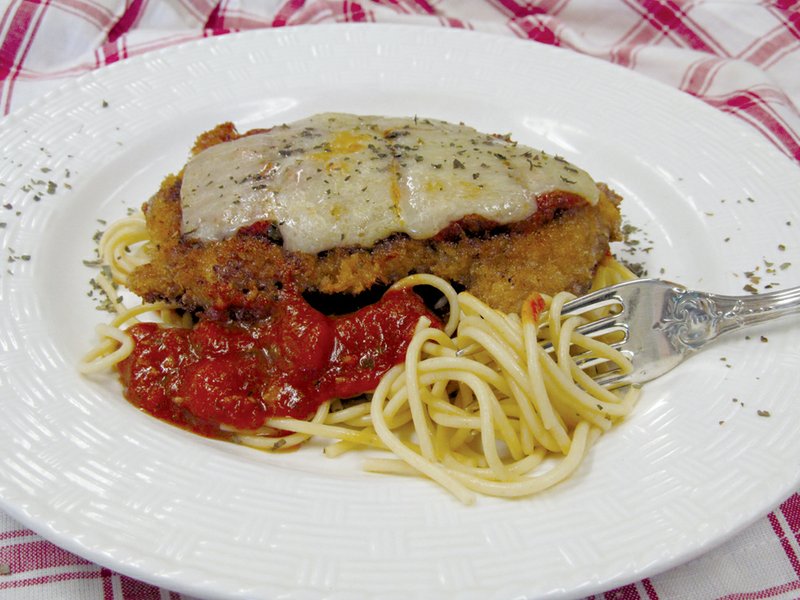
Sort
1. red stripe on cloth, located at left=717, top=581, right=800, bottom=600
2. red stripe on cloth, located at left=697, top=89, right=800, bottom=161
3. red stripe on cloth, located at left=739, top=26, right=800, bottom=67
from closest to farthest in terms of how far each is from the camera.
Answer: red stripe on cloth, located at left=717, top=581, right=800, bottom=600 → red stripe on cloth, located at left=697, top=89, right=800, bottom=161 → red stripe on cloth, located at left=739, top=26, right=800, bottom=67

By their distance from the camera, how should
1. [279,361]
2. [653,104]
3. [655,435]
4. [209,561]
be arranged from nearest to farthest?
[209,561] → [655,435] → [279,361] → [653,104]

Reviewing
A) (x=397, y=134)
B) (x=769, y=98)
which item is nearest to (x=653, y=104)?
(x=769, y=98)

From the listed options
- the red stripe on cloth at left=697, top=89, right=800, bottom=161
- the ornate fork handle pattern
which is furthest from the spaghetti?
the red stripe on cloth at left=697, top=89, right=800, bottom=161

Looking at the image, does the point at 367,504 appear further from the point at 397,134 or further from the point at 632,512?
the point at 397,134

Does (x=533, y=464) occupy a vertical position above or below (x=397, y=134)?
below

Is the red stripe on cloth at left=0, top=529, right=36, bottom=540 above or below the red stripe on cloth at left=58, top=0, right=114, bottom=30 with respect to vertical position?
below

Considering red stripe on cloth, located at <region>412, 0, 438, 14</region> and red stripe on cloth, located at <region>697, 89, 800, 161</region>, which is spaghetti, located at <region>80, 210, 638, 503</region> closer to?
red stripe on cloth, located at <region>697, 89, 800, 161</region>
